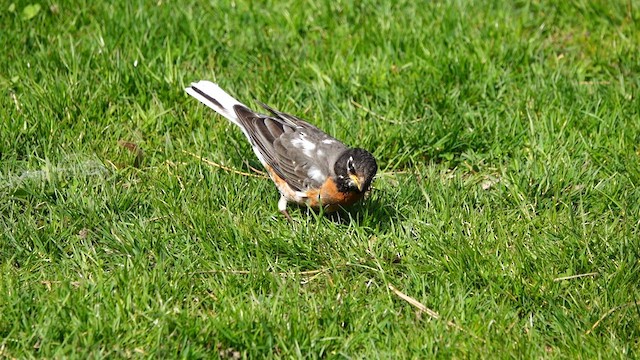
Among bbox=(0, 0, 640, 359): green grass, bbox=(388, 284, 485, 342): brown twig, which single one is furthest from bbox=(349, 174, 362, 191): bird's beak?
bbox=(388, 284, 485, 342): brown twig

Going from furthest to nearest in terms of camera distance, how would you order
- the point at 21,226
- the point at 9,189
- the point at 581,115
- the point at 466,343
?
the point at 581,115, the point at 9,189, the point at 21,226, the point at 466,343

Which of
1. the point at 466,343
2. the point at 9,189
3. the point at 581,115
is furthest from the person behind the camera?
the point at 581,115

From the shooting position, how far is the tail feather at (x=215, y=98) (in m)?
6.83

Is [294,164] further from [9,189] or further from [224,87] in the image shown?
[9,189]

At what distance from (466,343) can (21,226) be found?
2.89 m

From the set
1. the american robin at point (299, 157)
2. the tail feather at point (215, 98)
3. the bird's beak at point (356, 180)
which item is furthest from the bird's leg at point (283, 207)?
the tail feather at point (215, 98)

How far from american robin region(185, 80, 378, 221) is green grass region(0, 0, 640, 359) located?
0.16 m

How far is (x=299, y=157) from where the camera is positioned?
6.57 metres

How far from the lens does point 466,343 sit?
498cm

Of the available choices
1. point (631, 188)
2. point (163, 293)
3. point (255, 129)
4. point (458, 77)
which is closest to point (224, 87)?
point (255, 129)

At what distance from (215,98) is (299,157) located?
0.84 m

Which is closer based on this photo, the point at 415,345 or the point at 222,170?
the point at 415,345

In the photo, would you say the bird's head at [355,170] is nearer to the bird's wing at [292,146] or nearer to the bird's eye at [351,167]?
the bird's eye at [351,167]

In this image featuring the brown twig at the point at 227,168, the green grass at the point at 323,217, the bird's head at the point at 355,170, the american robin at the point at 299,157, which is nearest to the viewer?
the green grass at the point at 323,217
